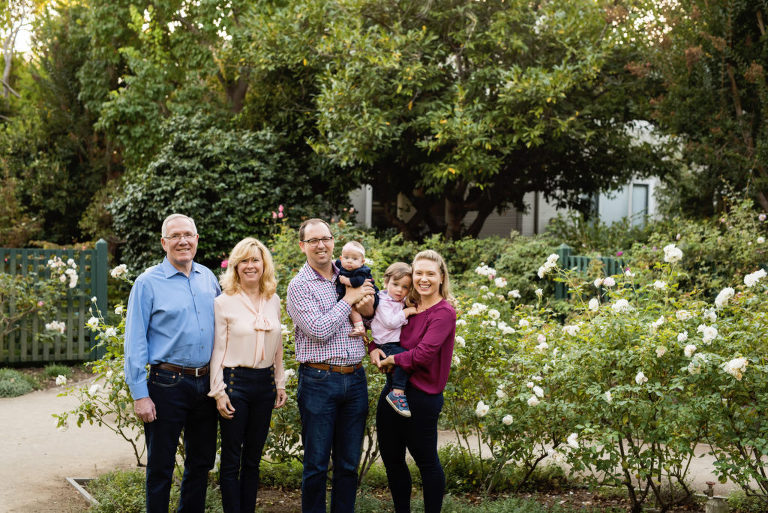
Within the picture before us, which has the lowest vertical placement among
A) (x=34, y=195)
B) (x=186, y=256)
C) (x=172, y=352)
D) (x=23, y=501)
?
(x=23, y=501)

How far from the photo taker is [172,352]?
12.8ft

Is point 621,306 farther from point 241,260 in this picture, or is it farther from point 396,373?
point 241,260

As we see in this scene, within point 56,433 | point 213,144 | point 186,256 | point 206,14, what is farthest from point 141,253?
point 186,256

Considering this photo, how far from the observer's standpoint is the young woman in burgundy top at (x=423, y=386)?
4.18m

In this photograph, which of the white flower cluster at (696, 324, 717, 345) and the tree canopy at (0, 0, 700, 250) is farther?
the tree canopy at (0, 0, 700, 250)

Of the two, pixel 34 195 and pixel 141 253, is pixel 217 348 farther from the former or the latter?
pixel 34 195

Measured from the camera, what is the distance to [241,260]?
13.4 feet

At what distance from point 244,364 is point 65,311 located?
8.05 m

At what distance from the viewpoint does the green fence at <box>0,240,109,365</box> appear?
10617mm

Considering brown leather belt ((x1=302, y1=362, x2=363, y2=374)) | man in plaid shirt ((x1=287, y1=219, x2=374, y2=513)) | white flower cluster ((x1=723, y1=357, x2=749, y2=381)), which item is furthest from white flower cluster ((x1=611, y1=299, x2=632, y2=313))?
brown leather belt ((x1=302, y1=362, x2=363, y2=374))

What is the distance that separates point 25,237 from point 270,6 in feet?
23.1

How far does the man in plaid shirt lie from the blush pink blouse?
17cm

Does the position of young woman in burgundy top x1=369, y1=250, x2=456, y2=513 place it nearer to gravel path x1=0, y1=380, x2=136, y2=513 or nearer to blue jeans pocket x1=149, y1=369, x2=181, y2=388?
blue jeans pocket x1=149, y1=369, x2=181, y2=388

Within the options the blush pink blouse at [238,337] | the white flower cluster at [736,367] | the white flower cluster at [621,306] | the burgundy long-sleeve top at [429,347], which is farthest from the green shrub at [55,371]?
the white flower cluster at [736,367]
